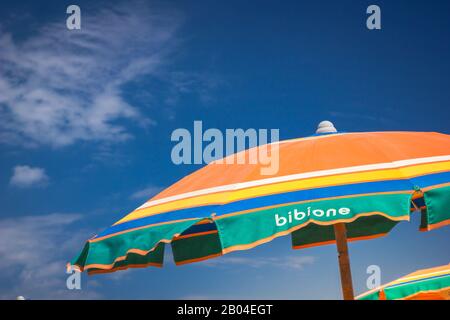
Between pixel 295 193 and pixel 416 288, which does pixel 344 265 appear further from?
pixel 416 288

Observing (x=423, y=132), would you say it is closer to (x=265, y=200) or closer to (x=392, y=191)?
(x=392, y=191)

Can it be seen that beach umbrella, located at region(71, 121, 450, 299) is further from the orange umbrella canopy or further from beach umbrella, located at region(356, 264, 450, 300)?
beach umbrella, located at region(356, 264, 450, 300)

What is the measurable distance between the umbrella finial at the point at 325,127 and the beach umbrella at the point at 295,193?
13 mm

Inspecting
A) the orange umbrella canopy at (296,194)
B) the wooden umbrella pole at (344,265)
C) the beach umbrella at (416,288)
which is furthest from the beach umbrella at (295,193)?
the beach umbrella at (416,288)

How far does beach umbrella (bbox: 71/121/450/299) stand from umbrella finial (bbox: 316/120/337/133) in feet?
0.04

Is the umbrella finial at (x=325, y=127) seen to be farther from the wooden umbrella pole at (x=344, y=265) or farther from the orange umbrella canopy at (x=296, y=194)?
the wooden umbrella pole at (x=344, y=265)

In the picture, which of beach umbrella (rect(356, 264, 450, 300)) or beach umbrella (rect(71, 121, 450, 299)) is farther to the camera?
beach umbrella (rect(356, 264, 450, 300))

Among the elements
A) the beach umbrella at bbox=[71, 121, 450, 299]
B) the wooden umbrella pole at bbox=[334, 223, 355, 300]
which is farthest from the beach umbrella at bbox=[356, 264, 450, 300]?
the beach umbrella at bbox=[71, 121, 450, 299]

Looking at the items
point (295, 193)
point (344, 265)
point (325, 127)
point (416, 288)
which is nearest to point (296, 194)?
point (295, 193)

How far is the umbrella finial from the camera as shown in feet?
22.0

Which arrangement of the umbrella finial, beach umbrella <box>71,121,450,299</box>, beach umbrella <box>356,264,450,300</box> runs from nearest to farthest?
1. beach umbrella <box>71,121,450,299</box>
2. the umbrella finial
3. beach umbrella <box>356,264,450,300</box>

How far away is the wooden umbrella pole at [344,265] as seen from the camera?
7.02 meters
